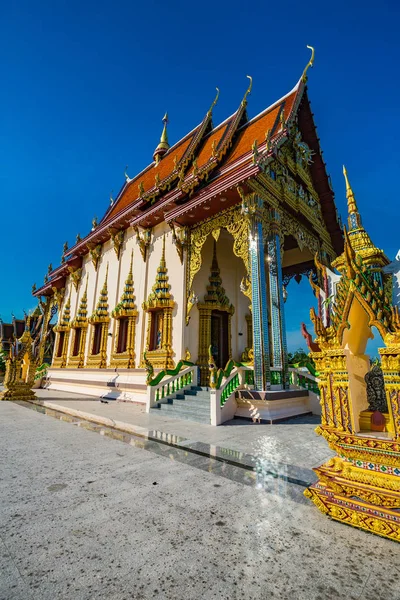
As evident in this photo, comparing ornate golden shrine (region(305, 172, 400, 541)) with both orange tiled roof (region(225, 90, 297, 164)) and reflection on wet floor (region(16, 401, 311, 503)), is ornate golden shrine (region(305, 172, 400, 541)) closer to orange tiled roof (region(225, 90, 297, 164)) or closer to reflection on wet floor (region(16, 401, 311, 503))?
reflection on wet floor (region(16, 401, 311, 503))

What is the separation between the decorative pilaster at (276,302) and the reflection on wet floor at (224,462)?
11.6ft

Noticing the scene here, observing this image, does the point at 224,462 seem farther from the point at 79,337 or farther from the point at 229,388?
the point at 79,337

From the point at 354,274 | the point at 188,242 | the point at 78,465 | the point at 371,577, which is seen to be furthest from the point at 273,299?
the point at 371,577

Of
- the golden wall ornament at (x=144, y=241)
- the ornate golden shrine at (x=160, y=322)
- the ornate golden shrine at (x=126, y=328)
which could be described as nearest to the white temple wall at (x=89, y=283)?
the ornate golden shrine at (x=126, y=328)

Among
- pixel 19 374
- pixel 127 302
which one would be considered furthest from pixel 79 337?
pixel 127 302

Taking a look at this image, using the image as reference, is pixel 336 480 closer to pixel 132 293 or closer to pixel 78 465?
pixel 78 465

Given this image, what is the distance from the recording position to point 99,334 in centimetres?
1196

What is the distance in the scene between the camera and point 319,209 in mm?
11219

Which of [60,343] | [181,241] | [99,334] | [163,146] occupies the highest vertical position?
[163,146]

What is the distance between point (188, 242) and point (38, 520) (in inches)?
315

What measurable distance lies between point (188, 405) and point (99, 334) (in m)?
6.67

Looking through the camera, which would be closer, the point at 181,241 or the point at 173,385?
the point at 173,385

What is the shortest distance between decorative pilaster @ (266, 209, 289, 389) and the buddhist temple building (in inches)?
1.1

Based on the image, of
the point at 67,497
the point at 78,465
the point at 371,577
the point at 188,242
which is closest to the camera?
the point at 371,577
